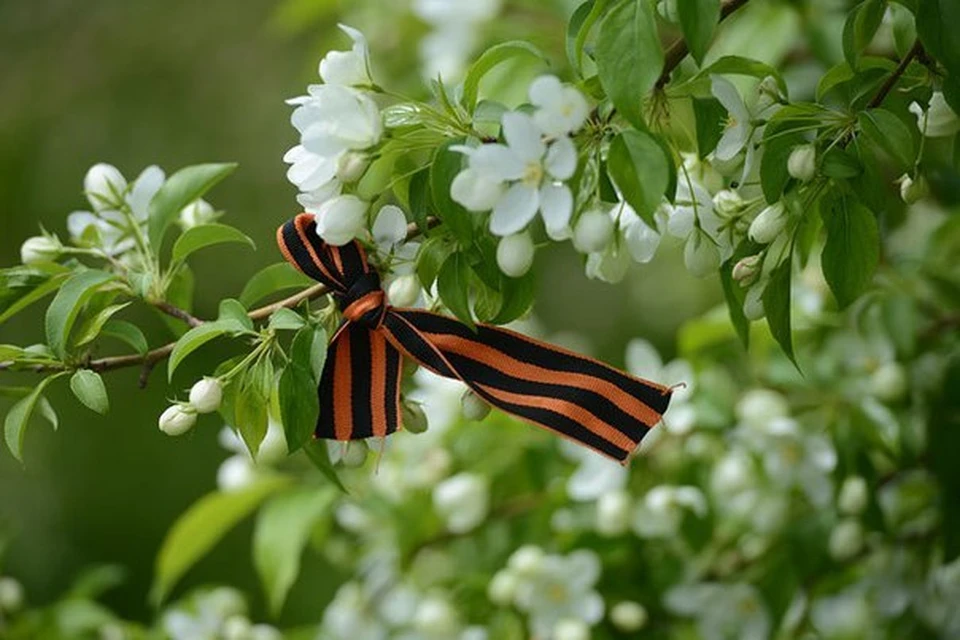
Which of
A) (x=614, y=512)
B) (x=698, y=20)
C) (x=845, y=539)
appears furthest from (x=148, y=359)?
(x=845, y=539)

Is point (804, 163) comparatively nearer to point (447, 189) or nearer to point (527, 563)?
point (447, 189)

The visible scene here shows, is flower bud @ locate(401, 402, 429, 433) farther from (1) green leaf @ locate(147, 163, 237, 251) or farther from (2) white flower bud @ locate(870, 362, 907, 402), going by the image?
(2) white flower bud @ locate(870, 362, 907, 402)

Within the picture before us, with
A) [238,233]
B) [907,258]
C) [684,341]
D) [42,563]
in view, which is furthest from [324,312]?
[42,563]


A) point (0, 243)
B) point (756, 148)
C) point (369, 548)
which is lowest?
point (0, 243)

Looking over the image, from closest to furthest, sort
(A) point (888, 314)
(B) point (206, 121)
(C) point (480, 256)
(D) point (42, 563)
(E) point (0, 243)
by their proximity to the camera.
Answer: (C) point (480, 256)
(A) point (888, 314)
(D) point (42, 563)
(E) point (0, 243)
(B) point (206, 121)

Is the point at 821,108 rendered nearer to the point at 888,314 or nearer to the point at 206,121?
the point at 888,314

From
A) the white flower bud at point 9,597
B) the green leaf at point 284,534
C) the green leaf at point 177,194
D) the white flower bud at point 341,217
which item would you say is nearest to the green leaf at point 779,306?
the white flower bud at point 341,217

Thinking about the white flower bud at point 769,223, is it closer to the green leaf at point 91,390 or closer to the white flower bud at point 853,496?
the green leaf at point 91,390
